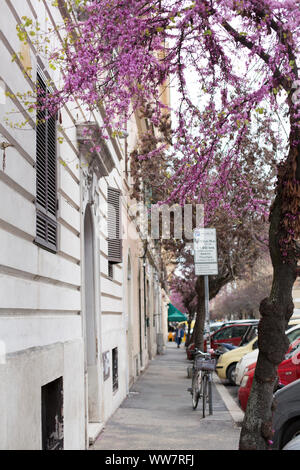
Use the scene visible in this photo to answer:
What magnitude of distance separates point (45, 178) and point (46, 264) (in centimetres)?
95

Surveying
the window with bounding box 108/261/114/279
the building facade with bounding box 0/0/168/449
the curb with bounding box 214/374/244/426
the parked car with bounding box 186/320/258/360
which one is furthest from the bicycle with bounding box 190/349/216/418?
the parked car with bounding box 186/320/258/360

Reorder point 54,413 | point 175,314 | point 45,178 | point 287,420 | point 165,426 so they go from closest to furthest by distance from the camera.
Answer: point 45,178 < point 54,413 < point 287,420 < point 165,426 < point 175,314

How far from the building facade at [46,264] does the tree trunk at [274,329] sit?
2.13m

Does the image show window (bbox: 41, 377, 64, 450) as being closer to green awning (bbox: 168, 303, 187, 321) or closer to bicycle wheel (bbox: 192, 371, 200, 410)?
bicycle wheel (bbox: 192, 371, 200, 410)

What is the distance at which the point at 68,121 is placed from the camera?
341 inches

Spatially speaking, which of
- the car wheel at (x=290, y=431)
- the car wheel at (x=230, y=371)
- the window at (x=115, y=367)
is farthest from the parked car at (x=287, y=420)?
the car wheel at (x=230, y=371)

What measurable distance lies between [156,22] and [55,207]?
2.41 metres

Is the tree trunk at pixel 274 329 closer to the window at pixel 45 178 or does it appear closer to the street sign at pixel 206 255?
the window at pixel 45 178

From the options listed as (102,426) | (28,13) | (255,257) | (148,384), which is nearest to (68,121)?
(28,13)

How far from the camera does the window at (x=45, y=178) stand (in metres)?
6.57

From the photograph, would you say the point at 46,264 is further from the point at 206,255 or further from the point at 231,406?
the point at 231,406

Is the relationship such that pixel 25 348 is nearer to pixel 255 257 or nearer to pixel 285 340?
pixel 285 340

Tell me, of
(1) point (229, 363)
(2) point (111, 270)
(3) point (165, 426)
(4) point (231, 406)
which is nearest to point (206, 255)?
(2) point (111, 270)

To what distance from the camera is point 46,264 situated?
672 centimetres
